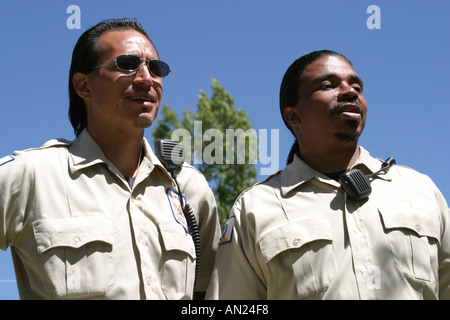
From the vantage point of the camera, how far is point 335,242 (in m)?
3.43

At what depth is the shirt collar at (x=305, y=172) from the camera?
371 centimetres

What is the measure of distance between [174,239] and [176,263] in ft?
0.45

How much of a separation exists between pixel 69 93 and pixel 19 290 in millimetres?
1388

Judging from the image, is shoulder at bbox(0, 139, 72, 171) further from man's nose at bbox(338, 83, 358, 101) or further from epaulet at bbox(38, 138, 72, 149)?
man's nose at bbox(338, 83, 358, 101)

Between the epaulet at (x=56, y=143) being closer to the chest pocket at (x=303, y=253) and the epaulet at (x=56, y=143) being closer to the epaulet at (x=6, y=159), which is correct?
the epaulet at (x=6, y=159)

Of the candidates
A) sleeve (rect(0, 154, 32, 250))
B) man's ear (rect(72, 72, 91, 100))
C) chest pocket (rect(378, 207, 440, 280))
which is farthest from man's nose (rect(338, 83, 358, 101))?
sleeve (rect(0, 154, 32, 250))

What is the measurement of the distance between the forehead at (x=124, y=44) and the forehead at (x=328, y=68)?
1035 millimetres

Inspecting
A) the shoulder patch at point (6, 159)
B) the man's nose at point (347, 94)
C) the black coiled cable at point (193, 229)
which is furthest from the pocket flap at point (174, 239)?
the man's nose at point (347, 94)

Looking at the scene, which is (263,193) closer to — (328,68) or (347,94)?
(347,94)

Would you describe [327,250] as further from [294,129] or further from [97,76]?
[97,76]

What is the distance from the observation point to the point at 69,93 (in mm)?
3984

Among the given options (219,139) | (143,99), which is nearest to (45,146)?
(143,99)
